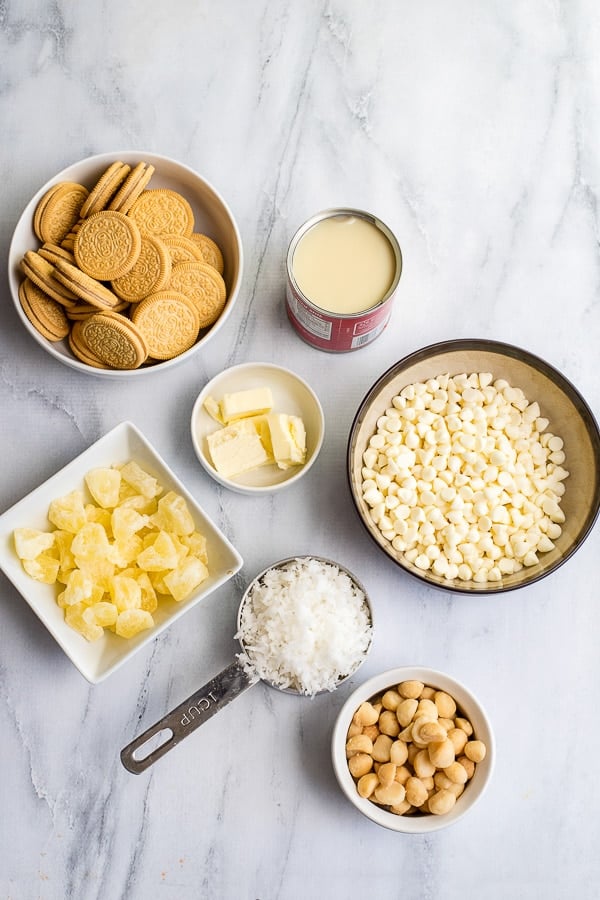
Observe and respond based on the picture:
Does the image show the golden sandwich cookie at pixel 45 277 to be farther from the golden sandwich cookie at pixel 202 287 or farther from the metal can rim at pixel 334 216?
the metal can rim at pixel 334 216

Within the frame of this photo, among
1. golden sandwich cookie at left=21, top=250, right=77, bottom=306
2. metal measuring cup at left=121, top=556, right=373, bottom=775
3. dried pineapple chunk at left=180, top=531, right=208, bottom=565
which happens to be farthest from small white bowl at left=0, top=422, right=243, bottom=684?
golden sandwich cookie at left=21, top=250, right=77, bottom=306

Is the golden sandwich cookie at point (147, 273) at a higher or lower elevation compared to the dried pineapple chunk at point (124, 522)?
higher

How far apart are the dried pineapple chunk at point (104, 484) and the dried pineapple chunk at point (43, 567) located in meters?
0.12

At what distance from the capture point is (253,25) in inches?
62.1

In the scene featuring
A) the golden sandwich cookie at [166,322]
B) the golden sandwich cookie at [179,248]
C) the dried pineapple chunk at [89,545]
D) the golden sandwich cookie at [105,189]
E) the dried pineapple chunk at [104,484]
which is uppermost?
the golden sandwich cookie at [105,189]

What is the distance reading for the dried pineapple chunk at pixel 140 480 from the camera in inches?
54.4

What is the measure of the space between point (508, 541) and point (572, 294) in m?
0.49

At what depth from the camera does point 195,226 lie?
58.5 inches

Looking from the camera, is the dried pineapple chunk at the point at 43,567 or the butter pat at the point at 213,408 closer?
the dried pineapple chunk at the point at 43,567

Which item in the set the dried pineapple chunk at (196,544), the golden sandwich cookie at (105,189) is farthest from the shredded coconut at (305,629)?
the golden sandwich cookie at (105,189)

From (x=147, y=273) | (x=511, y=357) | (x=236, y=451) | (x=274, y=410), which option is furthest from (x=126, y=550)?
(x=511, y=357)

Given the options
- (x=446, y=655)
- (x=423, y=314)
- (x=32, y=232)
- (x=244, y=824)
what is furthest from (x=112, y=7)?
(x=244, y=824)

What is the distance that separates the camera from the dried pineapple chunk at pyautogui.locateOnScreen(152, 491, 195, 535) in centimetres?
135

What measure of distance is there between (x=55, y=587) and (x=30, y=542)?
0.09 m
